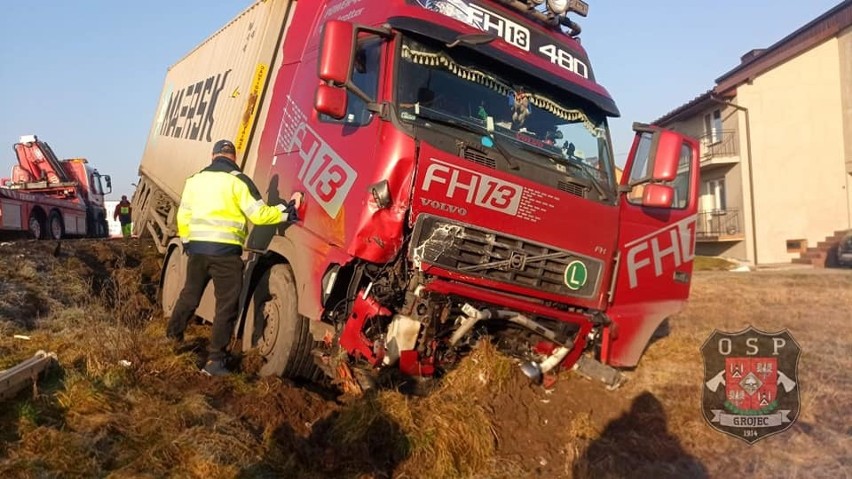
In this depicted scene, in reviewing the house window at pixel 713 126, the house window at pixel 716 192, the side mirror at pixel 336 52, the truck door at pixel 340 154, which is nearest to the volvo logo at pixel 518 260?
the truck door at pixel 340 154

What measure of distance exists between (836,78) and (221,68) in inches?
847

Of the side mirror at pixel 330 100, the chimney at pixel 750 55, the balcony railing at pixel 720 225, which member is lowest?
the side mirror at pixel 330 100

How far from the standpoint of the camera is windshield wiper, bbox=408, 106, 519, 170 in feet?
13.8

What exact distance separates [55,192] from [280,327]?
2093cm

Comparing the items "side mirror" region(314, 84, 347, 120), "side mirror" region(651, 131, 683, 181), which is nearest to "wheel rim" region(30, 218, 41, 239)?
"side mirror" region(314, 84, 347, 120)

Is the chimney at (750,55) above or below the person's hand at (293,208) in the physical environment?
above

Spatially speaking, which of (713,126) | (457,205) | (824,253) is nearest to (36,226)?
(457,205)

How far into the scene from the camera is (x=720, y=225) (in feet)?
77.9

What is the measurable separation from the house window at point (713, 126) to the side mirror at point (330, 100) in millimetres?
22480

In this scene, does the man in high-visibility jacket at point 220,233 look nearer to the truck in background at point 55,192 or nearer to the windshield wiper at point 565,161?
the windshield wiper at point 565,161

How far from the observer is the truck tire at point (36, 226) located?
18.5 metres

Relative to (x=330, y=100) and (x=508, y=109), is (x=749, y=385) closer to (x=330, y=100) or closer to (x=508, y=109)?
(x=508, y=109)

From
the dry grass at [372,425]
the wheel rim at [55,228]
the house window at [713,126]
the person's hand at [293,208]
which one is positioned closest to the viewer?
the dry grass at [372,425]

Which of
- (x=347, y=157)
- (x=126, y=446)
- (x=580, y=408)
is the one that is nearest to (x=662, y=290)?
(x=580, y=408)
